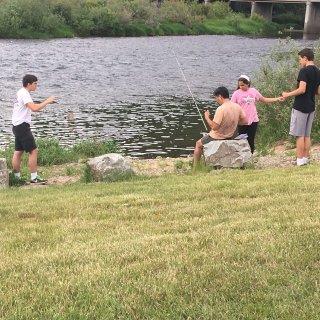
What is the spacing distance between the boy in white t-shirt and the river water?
6469mm

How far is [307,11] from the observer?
291 feet

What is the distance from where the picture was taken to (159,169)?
1342 cm

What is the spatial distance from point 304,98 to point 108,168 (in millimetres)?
3701

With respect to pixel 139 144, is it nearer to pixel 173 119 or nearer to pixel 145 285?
pixel 173 119

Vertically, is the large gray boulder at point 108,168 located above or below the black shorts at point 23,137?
below

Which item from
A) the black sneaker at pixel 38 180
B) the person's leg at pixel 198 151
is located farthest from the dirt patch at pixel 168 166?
the person's leg at pixel 198 151

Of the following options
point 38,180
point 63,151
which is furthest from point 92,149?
point 38,180

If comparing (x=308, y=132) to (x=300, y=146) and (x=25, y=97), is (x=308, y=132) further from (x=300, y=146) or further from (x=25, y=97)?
(x=25, y=97)

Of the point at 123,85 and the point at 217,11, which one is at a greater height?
the point at 123,85

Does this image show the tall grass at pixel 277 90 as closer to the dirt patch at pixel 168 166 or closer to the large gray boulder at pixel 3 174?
the dirt patch at pixel 168 166

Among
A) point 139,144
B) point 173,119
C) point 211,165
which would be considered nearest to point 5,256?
point 211,165

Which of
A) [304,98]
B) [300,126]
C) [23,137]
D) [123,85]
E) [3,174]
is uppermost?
[304,98]

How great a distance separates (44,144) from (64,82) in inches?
670

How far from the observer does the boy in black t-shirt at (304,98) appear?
1034cm
